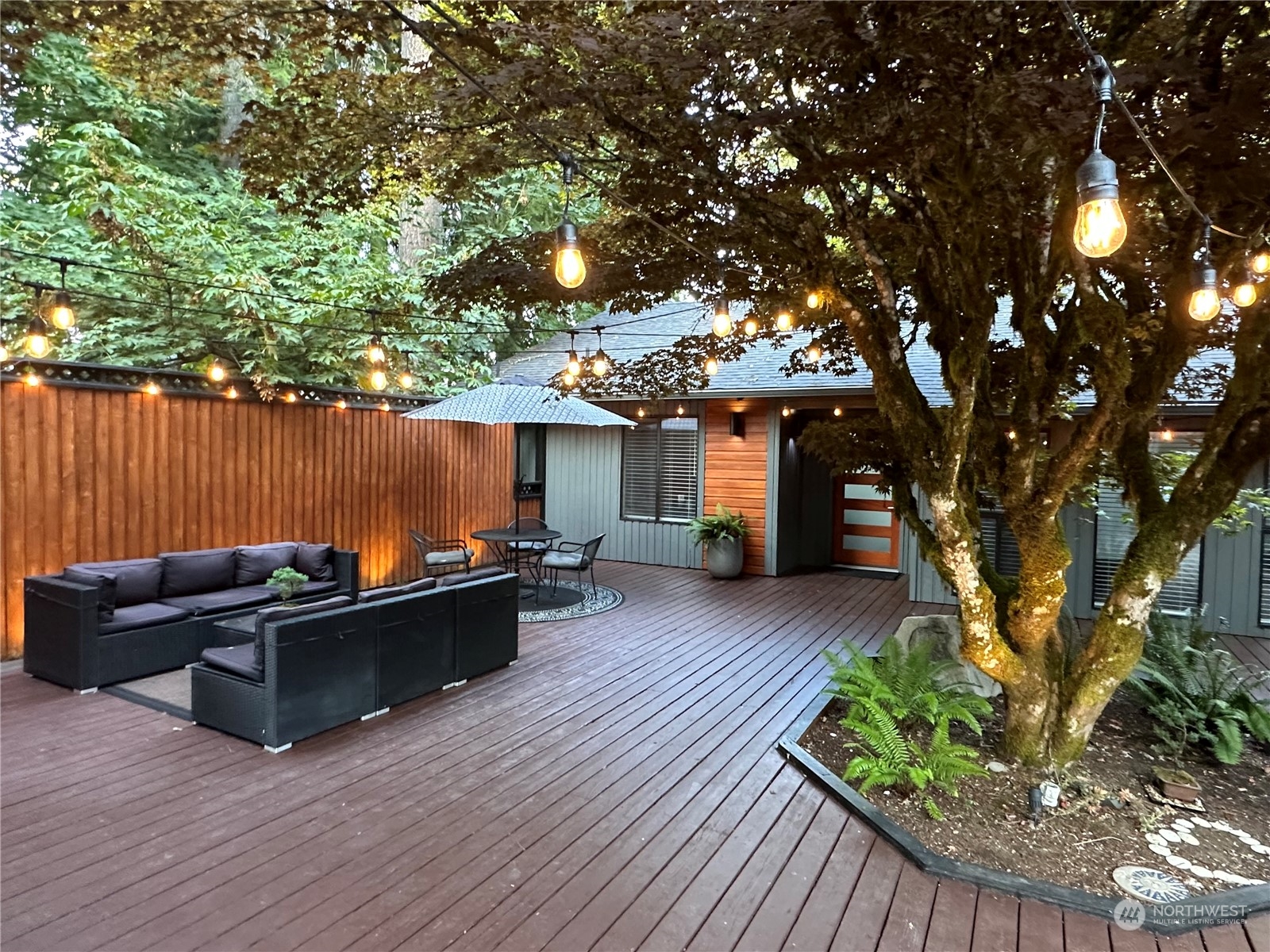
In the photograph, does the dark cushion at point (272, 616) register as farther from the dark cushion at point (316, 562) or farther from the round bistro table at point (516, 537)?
the round bistro table at point (516, 537)

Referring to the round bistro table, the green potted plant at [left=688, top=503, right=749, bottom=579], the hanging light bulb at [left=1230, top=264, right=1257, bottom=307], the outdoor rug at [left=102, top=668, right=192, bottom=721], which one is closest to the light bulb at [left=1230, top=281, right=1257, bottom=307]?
the hanging light bulb at [left=1230, top=264, right=1257, bottom=307]

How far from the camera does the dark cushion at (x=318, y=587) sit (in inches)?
249

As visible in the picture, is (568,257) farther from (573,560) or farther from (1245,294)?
(573,560)

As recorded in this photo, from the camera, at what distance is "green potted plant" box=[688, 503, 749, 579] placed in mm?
9344

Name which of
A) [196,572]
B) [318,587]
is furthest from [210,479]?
[318,587]

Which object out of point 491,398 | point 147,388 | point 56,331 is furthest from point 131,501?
point 491,398

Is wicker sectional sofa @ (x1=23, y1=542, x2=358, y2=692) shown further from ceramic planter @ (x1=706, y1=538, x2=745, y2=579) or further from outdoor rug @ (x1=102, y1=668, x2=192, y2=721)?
ceramic planter @ (x1=706, y1=538, x2=745, y2=579)

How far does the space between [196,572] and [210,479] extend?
128 cm

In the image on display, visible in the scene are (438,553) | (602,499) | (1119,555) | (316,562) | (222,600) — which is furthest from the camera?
(602,499)

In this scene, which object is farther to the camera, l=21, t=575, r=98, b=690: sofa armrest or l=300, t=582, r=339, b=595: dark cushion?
l=300, t=582, r=339, b=595: dark cushion

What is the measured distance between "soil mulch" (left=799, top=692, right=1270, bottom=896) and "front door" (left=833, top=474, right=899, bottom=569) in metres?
6.26

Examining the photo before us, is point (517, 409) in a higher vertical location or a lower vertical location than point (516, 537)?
higher

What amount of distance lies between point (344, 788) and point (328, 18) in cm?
398

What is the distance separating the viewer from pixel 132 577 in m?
5.46
